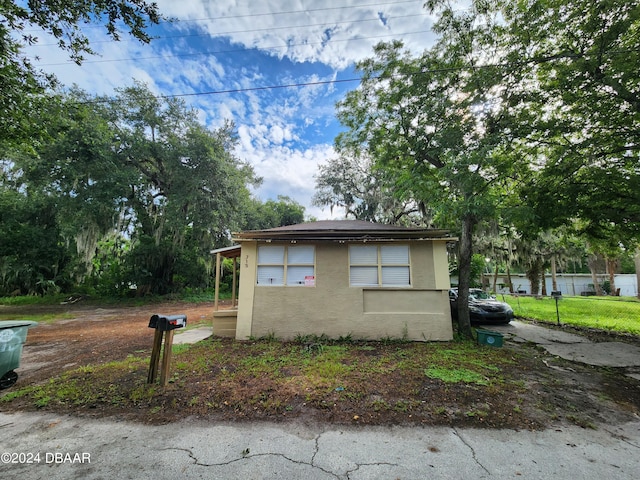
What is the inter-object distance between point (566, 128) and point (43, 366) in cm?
1177

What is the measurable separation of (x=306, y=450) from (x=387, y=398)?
1.42 metres

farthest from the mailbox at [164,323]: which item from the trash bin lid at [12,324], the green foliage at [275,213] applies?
the green foliage at [275,213]

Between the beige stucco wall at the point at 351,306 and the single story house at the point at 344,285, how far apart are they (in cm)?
2

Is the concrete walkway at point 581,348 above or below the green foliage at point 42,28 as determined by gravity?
below

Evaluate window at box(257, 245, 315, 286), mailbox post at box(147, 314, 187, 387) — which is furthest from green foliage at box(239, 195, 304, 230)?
mailbox post at box(147, 314, 187, 387)

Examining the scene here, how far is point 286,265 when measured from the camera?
666cm

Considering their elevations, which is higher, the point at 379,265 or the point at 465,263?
the point at 465,263

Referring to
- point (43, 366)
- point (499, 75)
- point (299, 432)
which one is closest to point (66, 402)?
point (43, 366)

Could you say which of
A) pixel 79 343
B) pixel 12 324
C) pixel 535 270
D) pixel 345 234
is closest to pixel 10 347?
pixel 12 324

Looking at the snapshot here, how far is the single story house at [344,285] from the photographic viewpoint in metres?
6.35

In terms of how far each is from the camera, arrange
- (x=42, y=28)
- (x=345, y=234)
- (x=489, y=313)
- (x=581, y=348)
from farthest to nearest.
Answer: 1. (x=489, y=313)
2. (x=345, y=234)
3. (x=581, y=348)
4. (x=42, y=28)

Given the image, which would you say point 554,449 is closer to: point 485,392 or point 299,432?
point 485,392

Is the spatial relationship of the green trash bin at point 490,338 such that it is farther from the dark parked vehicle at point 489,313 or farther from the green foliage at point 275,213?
the green foliage at point 275,213

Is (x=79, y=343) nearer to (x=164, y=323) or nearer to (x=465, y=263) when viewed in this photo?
(x=164, y=323)
